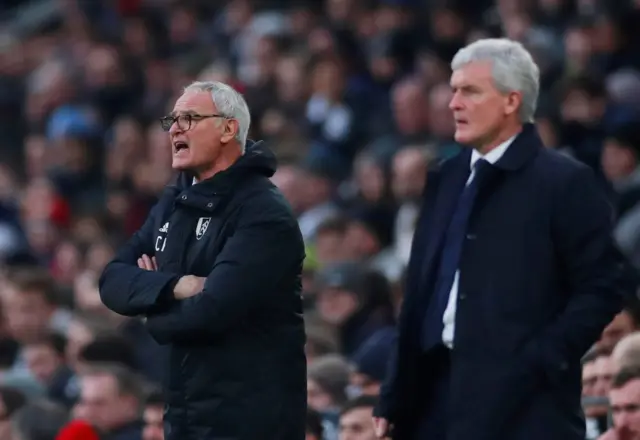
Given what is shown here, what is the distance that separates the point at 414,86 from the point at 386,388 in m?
6.32

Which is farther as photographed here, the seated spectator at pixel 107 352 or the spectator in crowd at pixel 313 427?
the seated spectator at pixel 107 352

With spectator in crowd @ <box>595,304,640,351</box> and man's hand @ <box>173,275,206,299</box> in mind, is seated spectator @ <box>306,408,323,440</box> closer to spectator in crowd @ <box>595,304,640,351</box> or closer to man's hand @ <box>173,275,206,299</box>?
spectator in crowd @ <box>595,304,640,351</box>

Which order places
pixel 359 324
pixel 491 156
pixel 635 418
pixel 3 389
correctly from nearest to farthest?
pixel 491 156
pixel 635 418
pixel 3 389
pixel 359 324

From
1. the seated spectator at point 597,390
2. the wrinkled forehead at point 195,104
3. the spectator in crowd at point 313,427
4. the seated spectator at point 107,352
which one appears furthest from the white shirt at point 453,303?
the seated spectator at point 107,352

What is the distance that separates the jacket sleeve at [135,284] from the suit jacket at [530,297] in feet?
3.16

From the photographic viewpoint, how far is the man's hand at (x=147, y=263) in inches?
230

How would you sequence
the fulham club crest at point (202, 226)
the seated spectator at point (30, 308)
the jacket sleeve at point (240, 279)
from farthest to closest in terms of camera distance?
the seated spectator at point (30, 308)
the fulham club crest at point (202, 226)
the jacket sleeve at point (240, 279)

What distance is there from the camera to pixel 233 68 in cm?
1509

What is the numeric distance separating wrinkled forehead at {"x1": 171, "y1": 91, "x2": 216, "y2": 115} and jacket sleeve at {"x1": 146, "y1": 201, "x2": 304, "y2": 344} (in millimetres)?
351

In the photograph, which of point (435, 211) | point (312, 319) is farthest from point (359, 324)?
point (435, 211)

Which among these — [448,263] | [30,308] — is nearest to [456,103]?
[448,263]

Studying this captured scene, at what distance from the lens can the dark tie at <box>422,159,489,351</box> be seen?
5.87 m

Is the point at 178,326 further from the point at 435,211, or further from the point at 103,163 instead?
the point at 103,163

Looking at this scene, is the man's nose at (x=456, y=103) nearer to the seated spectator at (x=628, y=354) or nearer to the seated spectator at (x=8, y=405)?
the seated spectator at (x=628, y=354)
